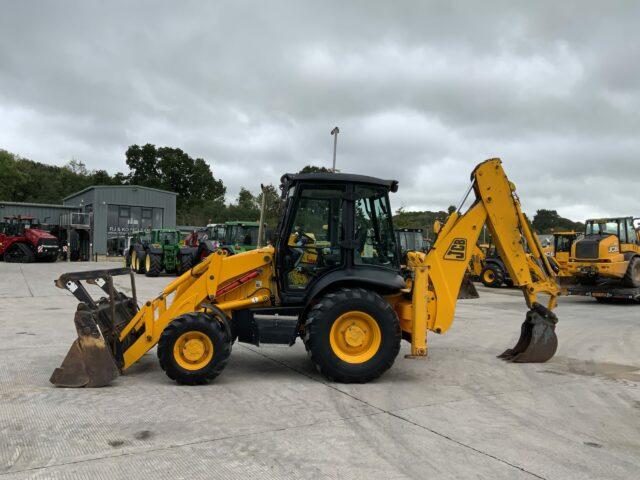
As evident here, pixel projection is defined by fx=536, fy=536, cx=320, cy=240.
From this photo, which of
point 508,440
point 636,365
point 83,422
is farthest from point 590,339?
point 83,422

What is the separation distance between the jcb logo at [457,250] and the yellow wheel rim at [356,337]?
1.53 meters

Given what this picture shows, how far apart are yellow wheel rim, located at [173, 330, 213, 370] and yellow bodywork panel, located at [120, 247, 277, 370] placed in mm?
372

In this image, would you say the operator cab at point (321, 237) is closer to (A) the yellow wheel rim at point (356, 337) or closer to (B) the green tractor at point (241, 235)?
(A) the yellow wheel rim at point (356, 337)

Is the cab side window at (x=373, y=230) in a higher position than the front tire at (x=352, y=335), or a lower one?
higher

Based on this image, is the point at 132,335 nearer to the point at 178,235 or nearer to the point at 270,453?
the point at 270,453

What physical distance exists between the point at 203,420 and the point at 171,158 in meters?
74.2

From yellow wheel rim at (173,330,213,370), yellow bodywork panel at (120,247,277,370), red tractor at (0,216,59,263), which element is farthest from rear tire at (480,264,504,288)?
red tractor at (0,216,59,263)

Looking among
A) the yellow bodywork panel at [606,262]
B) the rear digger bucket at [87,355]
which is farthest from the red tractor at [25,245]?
the rear digger bucket at [87,355]

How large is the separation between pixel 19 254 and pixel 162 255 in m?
14.1

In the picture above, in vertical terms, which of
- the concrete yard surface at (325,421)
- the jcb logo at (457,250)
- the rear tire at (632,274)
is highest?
the jcb logo at (457,250)

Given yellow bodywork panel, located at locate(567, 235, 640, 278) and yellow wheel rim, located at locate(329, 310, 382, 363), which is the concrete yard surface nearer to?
yellow wheel rim, located at locate(329, 310, 382, 363)

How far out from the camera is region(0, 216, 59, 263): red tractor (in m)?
31.6

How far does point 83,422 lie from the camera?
181 inches

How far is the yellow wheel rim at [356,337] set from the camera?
600 centimetres
